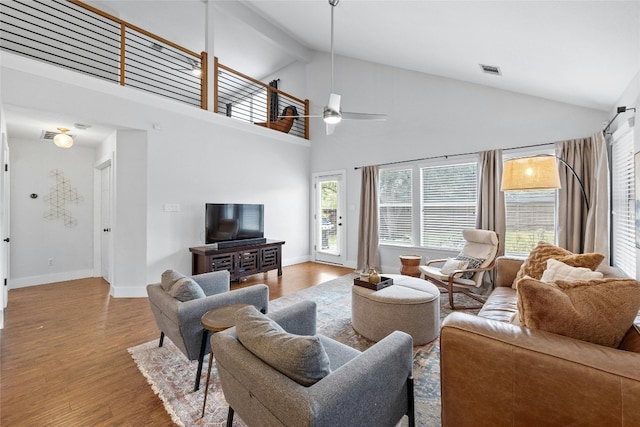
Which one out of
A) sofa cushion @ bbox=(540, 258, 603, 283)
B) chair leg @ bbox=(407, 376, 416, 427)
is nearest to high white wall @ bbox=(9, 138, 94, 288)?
chair leg @ bbox=(407, 376, 416, 427)

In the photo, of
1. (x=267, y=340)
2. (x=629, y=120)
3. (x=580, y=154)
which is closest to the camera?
(x=267, y=340)

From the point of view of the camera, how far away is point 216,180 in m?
4.89

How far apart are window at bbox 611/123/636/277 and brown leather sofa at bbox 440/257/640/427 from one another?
1993 millimetres

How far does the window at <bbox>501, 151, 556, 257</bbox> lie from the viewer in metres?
3.89

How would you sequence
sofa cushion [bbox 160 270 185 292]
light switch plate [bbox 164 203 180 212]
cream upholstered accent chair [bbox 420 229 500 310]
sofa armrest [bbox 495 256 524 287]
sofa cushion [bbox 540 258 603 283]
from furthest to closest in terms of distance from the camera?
light switch plate [bbox 164 203 180 212]
cream upholstered accent chair [bbox 420 229 500 310]
sofa armrest [bbox 495 256 524 287]
sofa cushion [bbox 160 270 185 292]
sofa cushion [bbox 540 258 603 283]

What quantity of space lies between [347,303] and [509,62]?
3.41 meters

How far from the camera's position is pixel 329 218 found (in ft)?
21.0

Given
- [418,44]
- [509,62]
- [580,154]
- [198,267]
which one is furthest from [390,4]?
[198,267]

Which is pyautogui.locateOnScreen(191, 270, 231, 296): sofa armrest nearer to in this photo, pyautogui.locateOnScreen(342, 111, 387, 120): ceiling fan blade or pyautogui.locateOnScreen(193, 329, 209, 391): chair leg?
pyautogui.locateOnScreen(193, 329, 209, 391): chair leg

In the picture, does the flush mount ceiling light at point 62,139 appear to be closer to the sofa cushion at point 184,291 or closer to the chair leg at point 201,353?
the sofa cushion at point 184,291

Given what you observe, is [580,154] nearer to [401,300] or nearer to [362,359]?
[401,300]

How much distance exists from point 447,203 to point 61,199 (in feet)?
21.9

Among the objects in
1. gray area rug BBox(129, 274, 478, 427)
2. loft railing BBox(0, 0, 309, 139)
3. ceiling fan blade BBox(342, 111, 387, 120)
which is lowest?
gray area rug BBox(129, 274, 478, 427)

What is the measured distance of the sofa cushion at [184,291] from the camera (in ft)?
6.72
